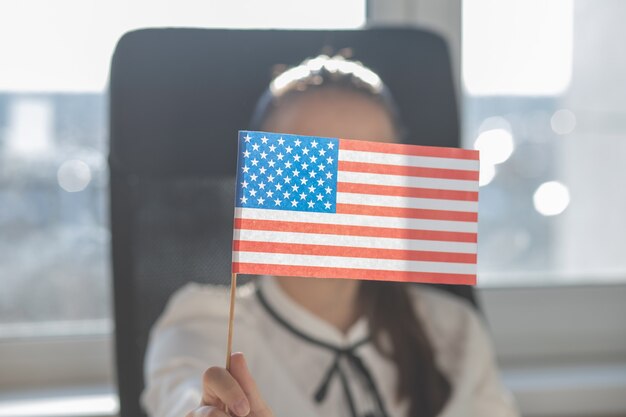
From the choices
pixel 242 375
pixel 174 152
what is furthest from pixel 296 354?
pixel 242 375

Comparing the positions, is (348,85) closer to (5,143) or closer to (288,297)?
(288,297)

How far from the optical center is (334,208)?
1.59ft

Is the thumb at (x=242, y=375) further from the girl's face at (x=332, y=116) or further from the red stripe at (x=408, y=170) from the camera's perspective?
the girl's face at (x=332, y=116)

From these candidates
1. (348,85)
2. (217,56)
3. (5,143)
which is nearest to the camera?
(348,85)

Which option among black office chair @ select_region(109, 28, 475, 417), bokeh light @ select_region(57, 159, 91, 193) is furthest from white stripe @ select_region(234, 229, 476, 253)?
bokeh light @ select_region(57, 159, 91, 193)

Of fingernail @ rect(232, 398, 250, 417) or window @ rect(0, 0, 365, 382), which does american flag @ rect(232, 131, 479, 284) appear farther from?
window @ rect(0, 0, 365, 382)

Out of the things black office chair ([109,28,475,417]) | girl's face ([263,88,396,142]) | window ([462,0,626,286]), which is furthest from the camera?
window ([462,0,626,286])

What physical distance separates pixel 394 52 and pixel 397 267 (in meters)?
0.53

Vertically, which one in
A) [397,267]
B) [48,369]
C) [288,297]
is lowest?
[48,369]

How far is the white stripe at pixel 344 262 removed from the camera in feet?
1.53

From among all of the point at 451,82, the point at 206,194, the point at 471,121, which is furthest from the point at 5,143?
the point at 471,121

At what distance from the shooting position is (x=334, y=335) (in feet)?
2.97

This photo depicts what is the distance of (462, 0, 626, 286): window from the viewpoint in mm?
1400

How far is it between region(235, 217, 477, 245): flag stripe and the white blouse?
38 centimetres
